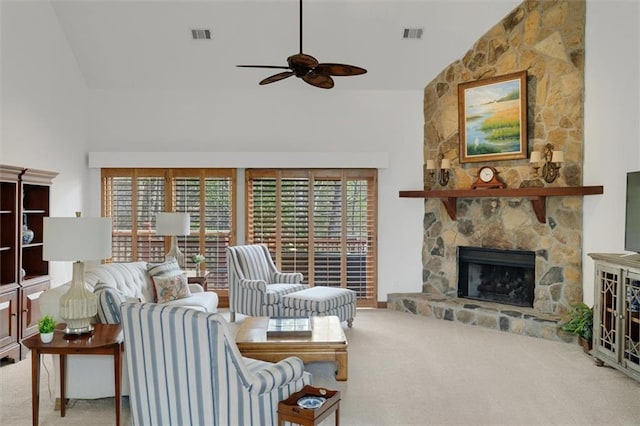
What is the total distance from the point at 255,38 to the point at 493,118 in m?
3.27

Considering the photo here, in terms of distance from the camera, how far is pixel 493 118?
686 centimetres

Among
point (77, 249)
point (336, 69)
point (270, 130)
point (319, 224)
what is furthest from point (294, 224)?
point (77, 249)

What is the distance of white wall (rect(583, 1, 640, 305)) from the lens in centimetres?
545

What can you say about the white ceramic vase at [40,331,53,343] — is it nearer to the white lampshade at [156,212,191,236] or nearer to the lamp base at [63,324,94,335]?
the lamp base at [63,324,94,335]

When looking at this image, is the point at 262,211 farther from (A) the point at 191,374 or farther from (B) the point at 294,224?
(A) the point at 191,374

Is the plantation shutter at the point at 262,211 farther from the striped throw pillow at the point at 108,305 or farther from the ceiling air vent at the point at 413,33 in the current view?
the striped throw pillow at the point at 108,305

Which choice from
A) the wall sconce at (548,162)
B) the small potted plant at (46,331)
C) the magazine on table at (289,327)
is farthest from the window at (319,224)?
the small potted plant at (46,331)

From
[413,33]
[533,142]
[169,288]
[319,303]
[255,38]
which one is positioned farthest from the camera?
[255,38]

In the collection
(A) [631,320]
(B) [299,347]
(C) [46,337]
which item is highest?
(C) [46,337]

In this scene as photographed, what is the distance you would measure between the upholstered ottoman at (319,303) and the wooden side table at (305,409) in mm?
2801

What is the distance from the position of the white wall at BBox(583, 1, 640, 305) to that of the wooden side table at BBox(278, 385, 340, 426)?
13.3 ft

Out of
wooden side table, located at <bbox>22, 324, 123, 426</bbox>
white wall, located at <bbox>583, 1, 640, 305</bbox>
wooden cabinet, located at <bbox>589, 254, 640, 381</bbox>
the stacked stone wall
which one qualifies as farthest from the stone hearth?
wooden side table, located at <bbox>22, 324, 123, 426</bbox>

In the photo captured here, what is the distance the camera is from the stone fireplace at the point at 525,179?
6.19 m

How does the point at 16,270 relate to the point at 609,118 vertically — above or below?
below
